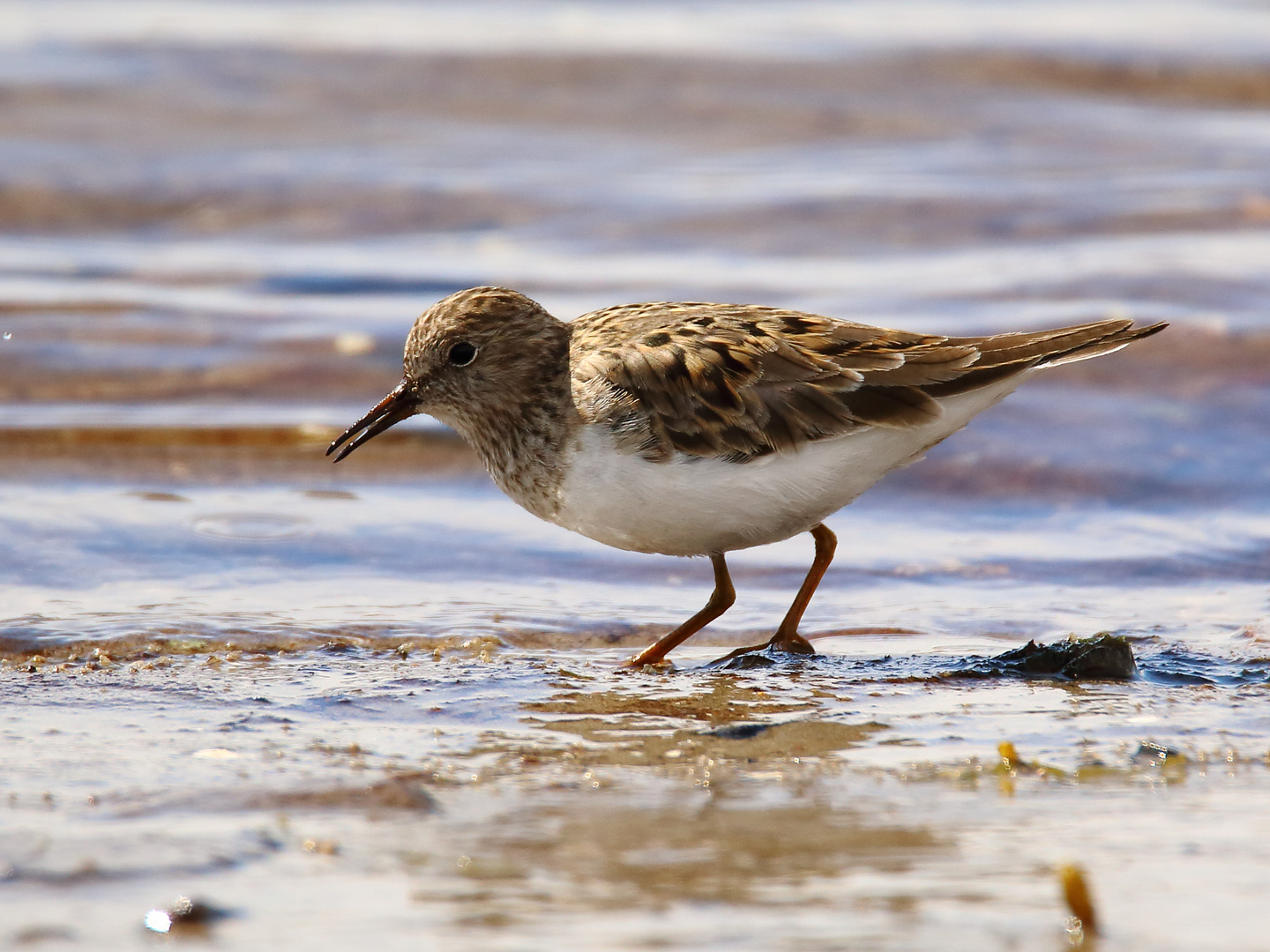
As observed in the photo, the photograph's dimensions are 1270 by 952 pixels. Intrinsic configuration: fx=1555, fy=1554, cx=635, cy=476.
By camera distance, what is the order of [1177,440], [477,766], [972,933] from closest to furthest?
1. [972,933]
2. [477,766]
3. [1177,440]

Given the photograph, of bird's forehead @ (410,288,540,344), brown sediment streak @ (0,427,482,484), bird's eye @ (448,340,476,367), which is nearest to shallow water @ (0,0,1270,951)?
brown sediment streak @ (0,427,482,484)

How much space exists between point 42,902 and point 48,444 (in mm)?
4989

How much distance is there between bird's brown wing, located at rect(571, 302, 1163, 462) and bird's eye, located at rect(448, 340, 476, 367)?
362 mm

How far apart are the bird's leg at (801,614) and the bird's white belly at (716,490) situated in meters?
0.35

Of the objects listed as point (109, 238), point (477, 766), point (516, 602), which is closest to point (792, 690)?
point (477, 766)

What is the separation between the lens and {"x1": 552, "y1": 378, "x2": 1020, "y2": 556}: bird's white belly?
5.01 m

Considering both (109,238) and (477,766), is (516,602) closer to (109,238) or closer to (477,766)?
(477,766)

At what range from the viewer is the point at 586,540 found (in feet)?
22.6

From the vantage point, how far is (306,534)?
6.75 m

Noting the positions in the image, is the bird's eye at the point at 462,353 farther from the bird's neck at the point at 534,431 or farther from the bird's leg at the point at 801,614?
the bird's leg at the point at 801,614

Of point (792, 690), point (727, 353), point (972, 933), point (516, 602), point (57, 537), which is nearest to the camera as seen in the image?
point (972, 933)

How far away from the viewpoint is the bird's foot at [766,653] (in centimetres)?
518

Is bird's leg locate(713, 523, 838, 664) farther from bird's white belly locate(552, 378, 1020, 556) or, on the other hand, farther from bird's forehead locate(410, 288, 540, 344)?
bird's forehead locate(410, 288, 540, 344)

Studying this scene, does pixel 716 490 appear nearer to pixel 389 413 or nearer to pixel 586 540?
→ pixel 389 413
